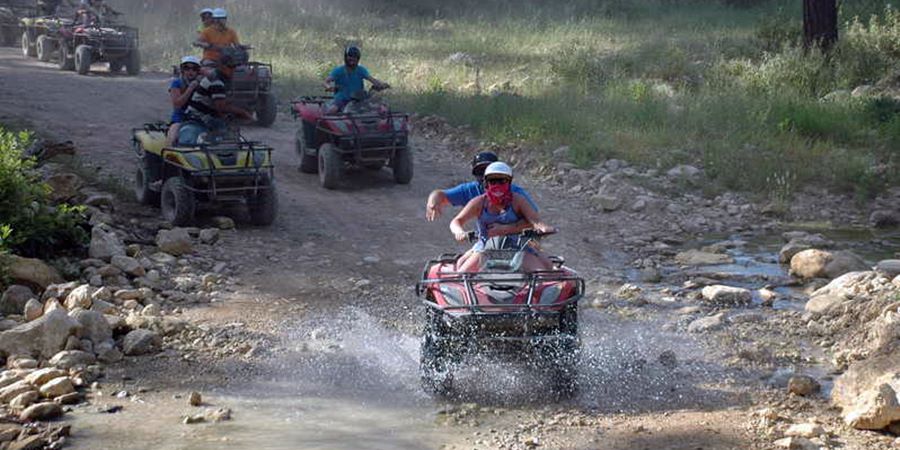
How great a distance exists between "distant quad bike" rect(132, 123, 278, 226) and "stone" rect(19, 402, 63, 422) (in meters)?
4.82

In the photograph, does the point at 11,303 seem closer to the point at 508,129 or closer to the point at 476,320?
the point at 476,320

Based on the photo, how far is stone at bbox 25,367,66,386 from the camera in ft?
25.4

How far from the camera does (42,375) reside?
7.79 metres

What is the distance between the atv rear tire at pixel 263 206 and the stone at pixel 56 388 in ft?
16.0

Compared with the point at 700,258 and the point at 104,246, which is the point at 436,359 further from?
the point at 700,258

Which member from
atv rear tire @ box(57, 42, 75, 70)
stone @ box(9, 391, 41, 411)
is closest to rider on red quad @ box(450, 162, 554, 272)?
stone @ box(9, 391, 41, 411)

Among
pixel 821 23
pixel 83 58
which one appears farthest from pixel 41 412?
pixel 83 58

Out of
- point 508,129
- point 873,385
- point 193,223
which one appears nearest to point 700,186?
point 508,129

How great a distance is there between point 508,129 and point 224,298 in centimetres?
771

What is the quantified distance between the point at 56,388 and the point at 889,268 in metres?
7.34

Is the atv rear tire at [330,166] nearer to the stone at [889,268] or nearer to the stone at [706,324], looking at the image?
the stone at [706,324]

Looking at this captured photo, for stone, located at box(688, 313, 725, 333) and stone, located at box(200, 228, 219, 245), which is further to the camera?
stone, located at box(200, 228, 219, 245)

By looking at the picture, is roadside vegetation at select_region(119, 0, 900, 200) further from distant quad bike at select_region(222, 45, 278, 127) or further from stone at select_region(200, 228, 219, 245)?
stone at select_region(200, 228, 219, 245)

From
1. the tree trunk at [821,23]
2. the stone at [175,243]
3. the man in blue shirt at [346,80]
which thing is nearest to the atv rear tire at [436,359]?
the stone at [175,243]
